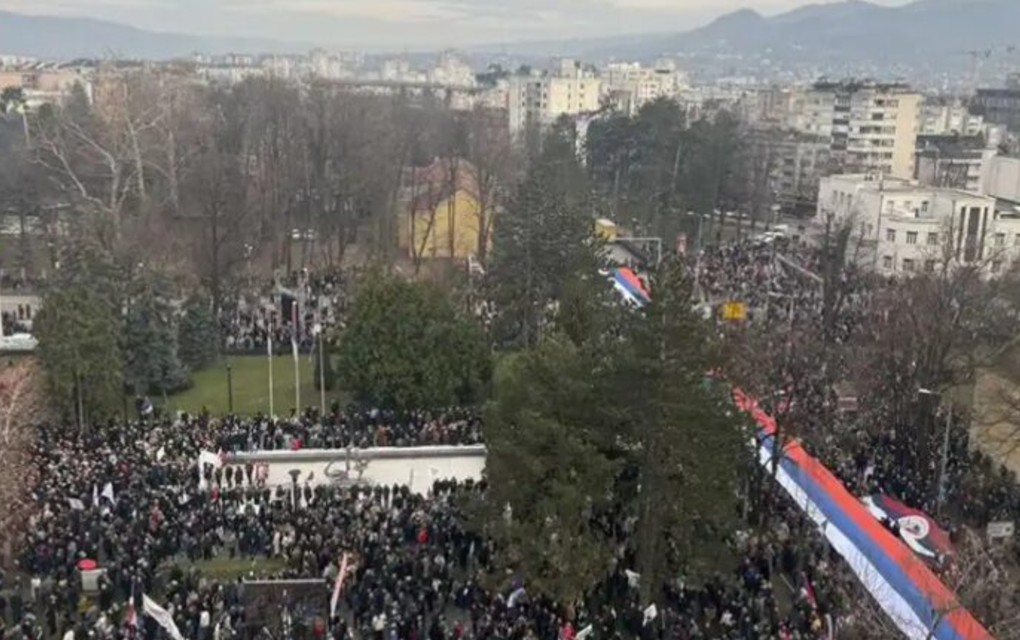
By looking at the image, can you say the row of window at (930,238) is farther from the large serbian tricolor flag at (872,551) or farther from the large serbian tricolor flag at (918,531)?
the large serbian tricolor flag at (918,531)

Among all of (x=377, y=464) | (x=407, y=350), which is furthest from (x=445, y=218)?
(x=377, y=464)

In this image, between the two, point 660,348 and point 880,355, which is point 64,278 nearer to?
point 660,348

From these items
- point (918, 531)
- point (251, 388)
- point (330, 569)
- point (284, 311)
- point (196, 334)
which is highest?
point (918, 531)

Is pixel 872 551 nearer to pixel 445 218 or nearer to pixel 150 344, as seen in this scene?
pixel 150 344

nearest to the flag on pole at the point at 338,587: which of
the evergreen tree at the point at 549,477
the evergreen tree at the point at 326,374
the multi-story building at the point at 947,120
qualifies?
the evergreen tree at the point at 549,477

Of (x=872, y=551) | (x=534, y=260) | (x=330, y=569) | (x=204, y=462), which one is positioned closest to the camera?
(x=872, y=551)

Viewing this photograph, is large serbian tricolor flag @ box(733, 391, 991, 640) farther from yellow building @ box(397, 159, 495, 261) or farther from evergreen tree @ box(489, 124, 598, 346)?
yellow building @ box(397, 159, 495, 261)

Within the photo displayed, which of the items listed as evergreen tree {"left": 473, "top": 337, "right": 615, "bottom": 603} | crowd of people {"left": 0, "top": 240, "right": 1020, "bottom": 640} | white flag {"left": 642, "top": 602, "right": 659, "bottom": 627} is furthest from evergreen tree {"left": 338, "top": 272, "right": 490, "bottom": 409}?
white flag {"left": 642, "top": 602, "right": 659, "bottom": 627}
